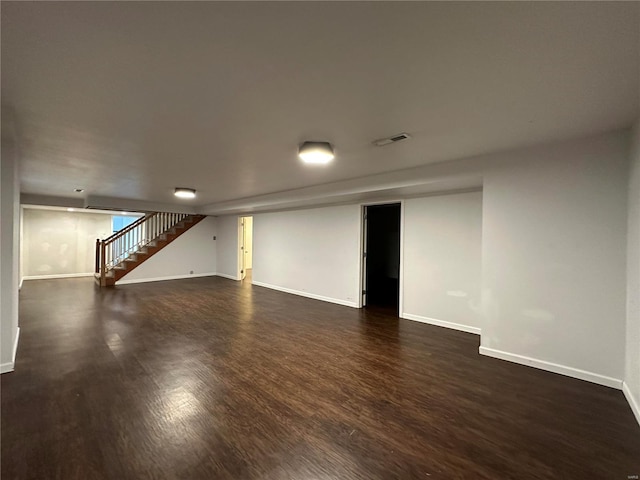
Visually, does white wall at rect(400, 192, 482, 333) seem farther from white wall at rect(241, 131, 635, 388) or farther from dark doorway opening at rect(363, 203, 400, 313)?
dark doorway opening at rect(363, 203, 400, 313)

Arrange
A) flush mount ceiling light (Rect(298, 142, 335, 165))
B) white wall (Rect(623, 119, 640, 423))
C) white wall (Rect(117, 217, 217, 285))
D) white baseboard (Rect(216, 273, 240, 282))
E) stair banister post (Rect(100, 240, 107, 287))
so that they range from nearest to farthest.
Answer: white wall (Rect(623, 119, 640, 423)), flush mount ceiling light (Rect(298, 142, 335, 165)), stair banister post (Rect(100, 240, 107, 287)), white wall (Rect(117, 217, 217, 285)), white baseboard (Rect(216, 273, 240, 282))

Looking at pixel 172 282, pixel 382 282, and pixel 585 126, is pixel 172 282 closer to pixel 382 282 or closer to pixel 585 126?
pixel 382 282

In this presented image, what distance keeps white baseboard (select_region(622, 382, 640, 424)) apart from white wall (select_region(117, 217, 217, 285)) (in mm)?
9918

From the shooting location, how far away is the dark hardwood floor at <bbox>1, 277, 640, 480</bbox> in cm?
172

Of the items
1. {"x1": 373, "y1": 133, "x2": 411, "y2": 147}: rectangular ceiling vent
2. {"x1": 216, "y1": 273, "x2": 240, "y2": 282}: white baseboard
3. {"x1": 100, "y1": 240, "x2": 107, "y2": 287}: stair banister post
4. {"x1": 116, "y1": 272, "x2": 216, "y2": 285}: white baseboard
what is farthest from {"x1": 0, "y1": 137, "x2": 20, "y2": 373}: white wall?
{"x1": 216, "y1": 273, "x2": 240, "y2": 282}: white baseboard

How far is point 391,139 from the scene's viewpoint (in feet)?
9.27

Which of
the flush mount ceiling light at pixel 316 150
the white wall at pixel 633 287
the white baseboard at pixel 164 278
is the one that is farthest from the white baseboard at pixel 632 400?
the white baseboard at pixel 164 278

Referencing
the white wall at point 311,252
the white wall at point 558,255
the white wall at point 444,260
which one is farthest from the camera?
the white wall at point 311,252

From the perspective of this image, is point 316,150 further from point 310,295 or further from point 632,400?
point 310,295

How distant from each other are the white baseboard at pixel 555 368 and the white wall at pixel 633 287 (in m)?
0.12

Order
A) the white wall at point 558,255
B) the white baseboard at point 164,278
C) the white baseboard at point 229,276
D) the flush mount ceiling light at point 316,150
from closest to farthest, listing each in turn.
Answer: the white wall at point 558,255 → the flush mount ceiling light at point 316,150 → the white baseboard at point 164,278 → the white baseboard at point 229,276

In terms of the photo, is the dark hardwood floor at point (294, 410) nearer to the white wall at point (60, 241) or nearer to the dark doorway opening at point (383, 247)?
the dark doorway opening at point (383, 247)

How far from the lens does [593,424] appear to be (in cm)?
215

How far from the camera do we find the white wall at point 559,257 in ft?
8.73
